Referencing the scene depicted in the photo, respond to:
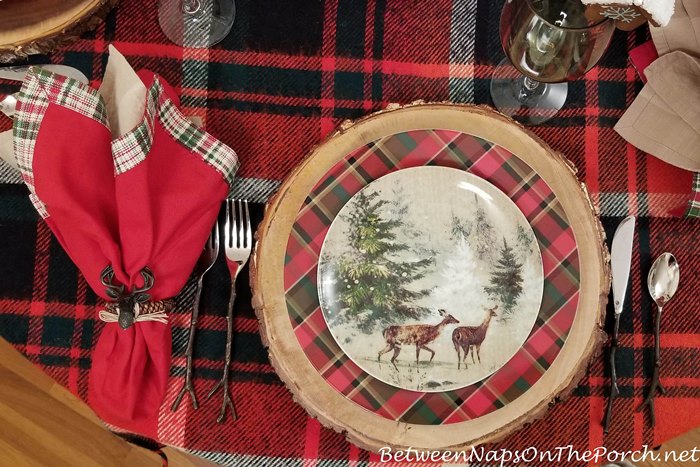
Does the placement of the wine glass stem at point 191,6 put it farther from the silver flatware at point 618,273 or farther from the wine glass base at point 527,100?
the silver flatware at point 618,273

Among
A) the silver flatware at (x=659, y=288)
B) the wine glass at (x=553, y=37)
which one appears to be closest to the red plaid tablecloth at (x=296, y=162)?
the silver flatware at (x=659, y=288)

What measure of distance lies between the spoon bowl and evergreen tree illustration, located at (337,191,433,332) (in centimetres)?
30

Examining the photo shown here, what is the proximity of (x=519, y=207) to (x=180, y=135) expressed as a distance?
41cm

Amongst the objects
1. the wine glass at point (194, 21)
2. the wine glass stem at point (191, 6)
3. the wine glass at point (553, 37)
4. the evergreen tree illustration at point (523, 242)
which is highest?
the wine glass at point (553, 37)

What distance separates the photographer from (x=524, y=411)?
67 cm

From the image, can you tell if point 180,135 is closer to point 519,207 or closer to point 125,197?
point 125,197

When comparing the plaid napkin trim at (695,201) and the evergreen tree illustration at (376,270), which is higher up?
the plaid napkin trim at (695,201)

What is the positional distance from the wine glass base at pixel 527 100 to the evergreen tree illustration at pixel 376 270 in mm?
236

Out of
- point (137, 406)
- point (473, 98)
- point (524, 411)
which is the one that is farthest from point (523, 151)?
point (137, 406)

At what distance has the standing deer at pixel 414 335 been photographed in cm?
68

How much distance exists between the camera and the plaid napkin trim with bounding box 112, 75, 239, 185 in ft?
2.17

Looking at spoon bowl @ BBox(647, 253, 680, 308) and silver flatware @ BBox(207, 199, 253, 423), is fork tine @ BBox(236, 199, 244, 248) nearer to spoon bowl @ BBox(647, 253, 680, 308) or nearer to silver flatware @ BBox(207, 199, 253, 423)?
silver flatware @ BBox(207, 199, 253, 423)

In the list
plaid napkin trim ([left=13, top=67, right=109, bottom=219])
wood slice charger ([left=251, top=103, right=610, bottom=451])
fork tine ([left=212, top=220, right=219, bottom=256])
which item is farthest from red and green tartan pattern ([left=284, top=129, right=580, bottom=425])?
plaid napkin trim ([left=13, top=67, right=109, bottom=219])

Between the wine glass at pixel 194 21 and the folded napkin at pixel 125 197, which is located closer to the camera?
the folded napkin at pixel 125 197
